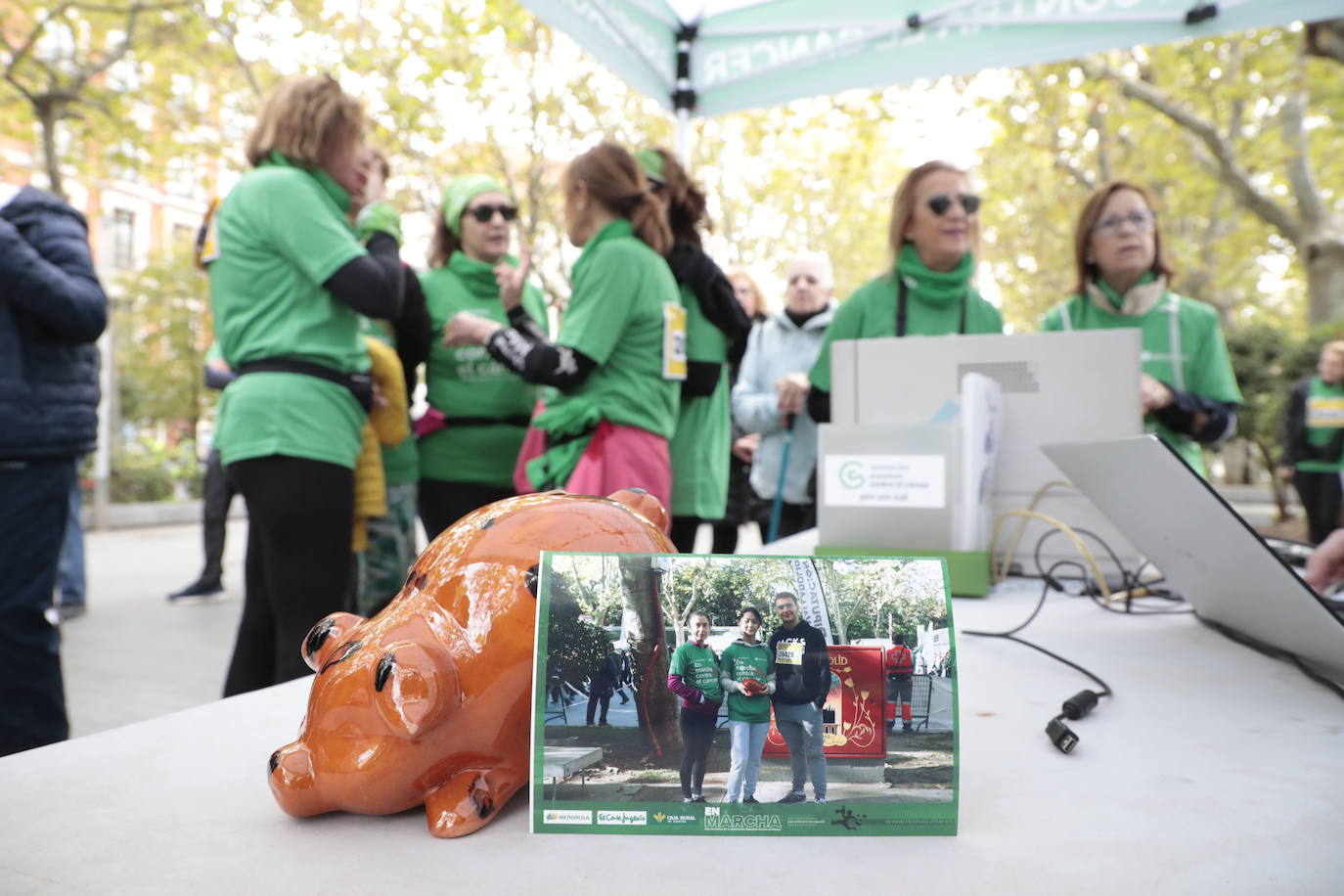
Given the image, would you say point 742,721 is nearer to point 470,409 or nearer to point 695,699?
point 695,699

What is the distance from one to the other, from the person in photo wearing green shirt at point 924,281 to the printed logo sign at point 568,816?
187 cm

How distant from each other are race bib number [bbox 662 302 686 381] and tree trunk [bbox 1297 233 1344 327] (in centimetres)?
981

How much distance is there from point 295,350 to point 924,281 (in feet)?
5.04

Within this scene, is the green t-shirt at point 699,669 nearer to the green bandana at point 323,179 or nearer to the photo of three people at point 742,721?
the photo of three people at point 742,721

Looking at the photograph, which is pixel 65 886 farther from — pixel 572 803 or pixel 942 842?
pixel 942 842

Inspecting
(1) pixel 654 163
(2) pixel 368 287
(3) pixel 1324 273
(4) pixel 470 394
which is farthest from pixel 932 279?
(3) pixel 1324 273

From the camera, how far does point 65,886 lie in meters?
0.54

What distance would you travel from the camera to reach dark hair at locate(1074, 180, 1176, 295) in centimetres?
242

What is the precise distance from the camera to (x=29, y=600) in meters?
1.92

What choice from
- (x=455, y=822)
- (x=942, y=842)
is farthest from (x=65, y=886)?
(x=942, y=842)

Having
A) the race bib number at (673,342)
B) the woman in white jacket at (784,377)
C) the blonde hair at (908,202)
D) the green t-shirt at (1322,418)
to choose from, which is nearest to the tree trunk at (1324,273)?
the green t-shirt at (1322,418)

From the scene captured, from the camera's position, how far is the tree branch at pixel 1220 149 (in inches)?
332

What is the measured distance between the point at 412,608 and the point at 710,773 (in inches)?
9.3

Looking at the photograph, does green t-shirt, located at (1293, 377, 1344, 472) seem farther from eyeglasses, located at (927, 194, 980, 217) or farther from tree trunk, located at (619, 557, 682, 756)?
tree trunk, located at (619, 557, 682, 756)
